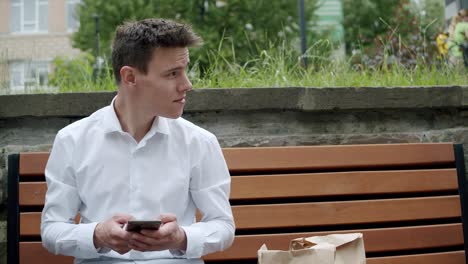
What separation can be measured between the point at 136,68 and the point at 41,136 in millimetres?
1053

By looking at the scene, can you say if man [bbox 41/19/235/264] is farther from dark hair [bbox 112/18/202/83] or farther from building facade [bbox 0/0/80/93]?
building facade [bbox 0/0/80/93]

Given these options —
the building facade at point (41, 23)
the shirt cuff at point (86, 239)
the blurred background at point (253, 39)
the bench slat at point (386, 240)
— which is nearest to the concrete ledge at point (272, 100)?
the blurred background at point (253, 39)

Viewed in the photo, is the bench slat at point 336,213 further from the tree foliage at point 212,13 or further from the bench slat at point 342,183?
the tree foliage at point 212,13

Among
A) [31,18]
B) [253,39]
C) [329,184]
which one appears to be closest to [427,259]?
[329,184]

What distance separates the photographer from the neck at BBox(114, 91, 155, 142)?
2486mm

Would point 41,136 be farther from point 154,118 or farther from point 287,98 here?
point 287,98

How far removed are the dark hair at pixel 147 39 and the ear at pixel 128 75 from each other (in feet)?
0.06

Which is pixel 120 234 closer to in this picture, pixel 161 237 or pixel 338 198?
pixel 161 237

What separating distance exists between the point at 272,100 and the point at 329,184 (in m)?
0.51

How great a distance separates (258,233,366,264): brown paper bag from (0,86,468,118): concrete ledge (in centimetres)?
103

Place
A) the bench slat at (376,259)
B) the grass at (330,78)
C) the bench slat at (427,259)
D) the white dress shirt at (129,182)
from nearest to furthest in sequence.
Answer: the white dress shirt at (129,182) → the bench slat at (376,259) → the bench slat at (427,259) → the grass at (330,78)

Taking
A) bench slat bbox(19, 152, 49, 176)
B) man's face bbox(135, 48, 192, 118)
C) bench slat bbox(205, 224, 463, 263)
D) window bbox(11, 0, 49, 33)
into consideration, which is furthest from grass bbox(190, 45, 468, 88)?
window bbox(11, 0, 49, 33)

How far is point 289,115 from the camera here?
333 cm

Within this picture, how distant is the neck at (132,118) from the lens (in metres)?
2.49
